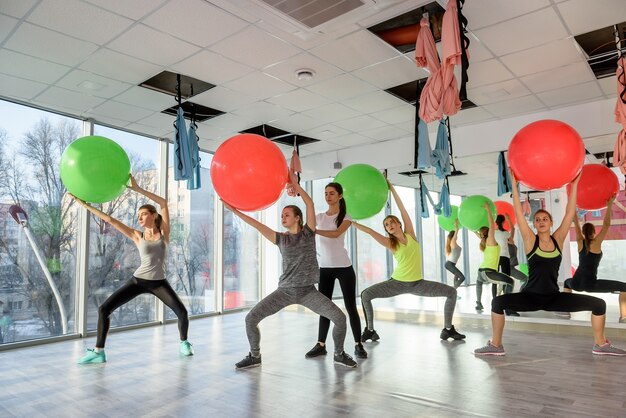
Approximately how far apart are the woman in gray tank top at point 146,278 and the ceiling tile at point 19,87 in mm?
1491

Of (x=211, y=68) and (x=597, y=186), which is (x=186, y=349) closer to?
(x=211, y=68)

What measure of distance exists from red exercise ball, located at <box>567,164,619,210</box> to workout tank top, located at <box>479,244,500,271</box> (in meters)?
1.25

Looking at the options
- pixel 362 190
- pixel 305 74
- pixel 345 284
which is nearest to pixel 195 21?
pixel 305 74

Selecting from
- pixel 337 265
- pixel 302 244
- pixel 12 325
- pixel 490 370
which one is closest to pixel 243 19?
pixel 302 244

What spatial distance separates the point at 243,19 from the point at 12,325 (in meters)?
3.88

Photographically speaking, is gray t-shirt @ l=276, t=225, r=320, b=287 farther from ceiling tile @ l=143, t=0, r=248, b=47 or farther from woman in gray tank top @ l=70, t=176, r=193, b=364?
ceiling tile @ l=143, t=0, r=248, b=47

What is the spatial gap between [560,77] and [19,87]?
5233 mm

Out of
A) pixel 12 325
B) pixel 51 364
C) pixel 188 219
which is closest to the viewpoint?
pixel 51 364

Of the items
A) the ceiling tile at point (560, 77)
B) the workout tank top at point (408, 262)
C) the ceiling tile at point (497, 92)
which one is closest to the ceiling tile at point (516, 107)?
the ceiling tile at point (497, 92)

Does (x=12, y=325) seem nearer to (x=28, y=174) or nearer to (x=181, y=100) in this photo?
(x=28, y=174)

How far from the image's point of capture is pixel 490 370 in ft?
10.3

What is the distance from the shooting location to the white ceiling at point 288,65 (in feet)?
10.2

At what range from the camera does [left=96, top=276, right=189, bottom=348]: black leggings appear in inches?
141

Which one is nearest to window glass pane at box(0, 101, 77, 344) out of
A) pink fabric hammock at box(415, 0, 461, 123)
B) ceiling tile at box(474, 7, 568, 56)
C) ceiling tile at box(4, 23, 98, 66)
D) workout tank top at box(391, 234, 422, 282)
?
ceiling tile at box(4, 23, 98, 66)
